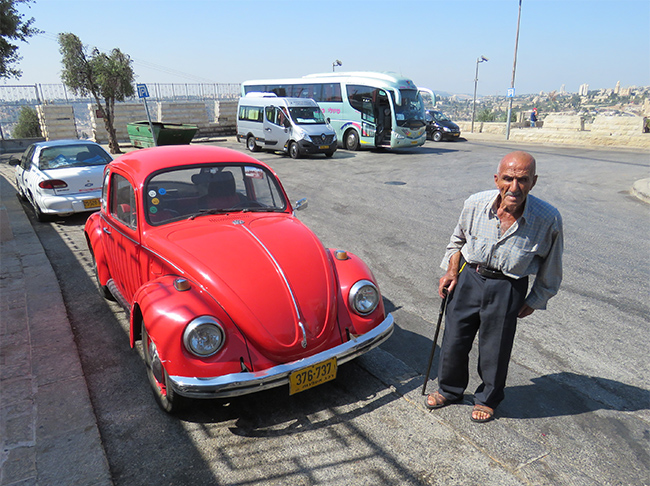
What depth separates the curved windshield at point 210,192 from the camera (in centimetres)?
436

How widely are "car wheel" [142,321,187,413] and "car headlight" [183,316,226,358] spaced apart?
0.35m

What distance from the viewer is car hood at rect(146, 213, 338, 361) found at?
3357mm

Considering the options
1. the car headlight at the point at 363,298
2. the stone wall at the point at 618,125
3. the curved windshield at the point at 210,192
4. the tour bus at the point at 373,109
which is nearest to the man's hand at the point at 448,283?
the car headlight at the point at 363,298

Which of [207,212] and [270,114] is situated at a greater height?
[270,114]

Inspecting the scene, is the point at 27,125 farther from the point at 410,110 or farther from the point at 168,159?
the point at 168,159

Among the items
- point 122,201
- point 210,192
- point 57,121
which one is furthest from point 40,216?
point 57,121

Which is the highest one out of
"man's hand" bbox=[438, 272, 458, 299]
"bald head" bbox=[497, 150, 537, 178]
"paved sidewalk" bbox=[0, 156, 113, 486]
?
"bald head" bbox=[497, 150, 537, 178]

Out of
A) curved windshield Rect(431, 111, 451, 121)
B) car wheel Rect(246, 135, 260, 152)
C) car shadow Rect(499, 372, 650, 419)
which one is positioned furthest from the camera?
curved windshield Rect(431, 111, 451, 121)

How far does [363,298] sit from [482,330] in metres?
0.99

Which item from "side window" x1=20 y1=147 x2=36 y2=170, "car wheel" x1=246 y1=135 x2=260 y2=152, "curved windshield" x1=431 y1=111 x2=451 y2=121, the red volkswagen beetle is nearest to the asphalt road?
the red volkswagen beetle

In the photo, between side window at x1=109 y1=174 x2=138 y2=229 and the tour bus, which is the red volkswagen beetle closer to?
side window at x1=109 y1=174 x2=138 y2=229

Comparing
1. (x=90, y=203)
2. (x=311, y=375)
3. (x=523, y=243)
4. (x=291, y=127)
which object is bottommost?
(x=311, y=375)

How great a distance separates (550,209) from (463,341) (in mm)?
1129

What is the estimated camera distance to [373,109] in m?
20.5
